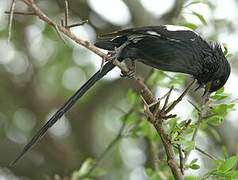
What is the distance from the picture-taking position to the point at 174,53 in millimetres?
2518

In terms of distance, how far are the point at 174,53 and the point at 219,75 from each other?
205mm

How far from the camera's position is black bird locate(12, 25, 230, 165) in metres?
2.51

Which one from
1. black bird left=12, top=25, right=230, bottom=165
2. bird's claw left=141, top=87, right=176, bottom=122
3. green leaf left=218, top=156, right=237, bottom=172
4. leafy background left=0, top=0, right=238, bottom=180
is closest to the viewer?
bird's claw left=141, top=87, right=176, bottom=122

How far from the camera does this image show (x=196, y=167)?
7.30ft

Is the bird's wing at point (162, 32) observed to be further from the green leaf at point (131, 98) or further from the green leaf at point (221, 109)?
the green leaf at point (131, 98)

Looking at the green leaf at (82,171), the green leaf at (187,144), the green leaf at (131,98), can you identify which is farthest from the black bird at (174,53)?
the green leaf at (82,171)

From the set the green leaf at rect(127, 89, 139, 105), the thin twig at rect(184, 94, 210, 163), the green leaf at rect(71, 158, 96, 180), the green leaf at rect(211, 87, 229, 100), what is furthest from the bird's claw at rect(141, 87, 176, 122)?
the green leaf at rect(71, 158, 96, 180)

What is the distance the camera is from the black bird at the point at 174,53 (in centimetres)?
251

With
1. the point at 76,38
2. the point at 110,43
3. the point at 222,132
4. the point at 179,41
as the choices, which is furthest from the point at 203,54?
the point at 222,132

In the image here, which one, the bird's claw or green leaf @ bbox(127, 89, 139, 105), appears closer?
the bird's claw

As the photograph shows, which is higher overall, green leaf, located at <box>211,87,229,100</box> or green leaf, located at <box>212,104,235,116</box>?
green leaf, located at <box>211,87,229,100</box>

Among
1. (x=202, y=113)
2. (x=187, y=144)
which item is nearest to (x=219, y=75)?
(x=202, y=113)

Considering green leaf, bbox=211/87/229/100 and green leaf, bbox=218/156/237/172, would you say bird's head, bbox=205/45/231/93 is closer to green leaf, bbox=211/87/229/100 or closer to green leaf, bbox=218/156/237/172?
green leaf, bbox=211/87/229/100

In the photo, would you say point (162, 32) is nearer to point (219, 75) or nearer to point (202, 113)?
point (219, 75)
